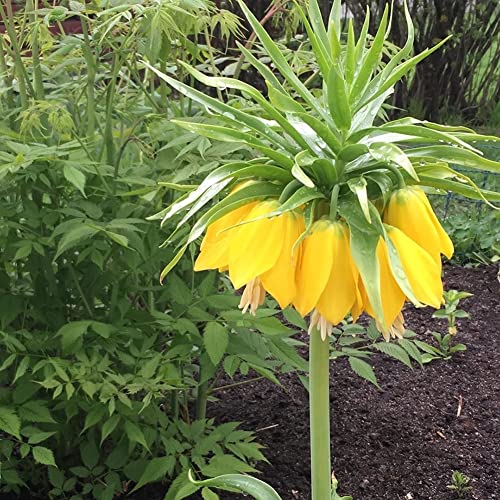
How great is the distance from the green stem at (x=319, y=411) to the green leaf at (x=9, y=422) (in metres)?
0.85

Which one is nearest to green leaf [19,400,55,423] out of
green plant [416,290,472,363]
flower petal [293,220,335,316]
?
flower petal [293,220,335,316]

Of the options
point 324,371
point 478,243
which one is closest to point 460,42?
point 478,243

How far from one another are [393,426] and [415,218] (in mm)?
1826

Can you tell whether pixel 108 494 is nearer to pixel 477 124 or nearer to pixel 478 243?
pixel 478 243

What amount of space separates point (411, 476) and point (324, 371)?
4.84ft

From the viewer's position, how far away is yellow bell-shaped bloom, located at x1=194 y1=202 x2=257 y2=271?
0.93m

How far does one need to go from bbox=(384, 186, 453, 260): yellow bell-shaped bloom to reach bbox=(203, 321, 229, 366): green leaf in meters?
0.98

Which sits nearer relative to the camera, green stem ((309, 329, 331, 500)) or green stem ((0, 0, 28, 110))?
green stem ((309, 329, 331, 500))

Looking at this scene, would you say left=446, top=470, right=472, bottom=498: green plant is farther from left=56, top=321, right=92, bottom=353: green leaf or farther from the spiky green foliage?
the spiky green foliage

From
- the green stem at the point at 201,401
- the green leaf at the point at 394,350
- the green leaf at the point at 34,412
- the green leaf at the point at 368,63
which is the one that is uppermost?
the green leaf at the point at 368,63

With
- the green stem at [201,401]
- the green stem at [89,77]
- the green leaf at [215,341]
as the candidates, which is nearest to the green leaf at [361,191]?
the green leaf at [215,341]

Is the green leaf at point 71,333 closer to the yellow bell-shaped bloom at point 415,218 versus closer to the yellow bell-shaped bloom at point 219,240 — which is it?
the yellow bell-shaped bloom at point 219,240

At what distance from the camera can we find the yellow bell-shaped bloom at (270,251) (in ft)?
2.84

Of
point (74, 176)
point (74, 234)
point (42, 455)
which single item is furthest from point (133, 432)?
point (74, 176)
